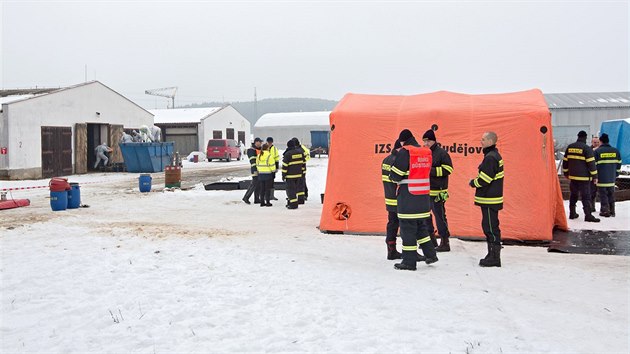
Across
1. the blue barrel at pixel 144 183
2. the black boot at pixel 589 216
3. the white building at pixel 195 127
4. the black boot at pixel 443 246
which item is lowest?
the black boot at pixel 443 246

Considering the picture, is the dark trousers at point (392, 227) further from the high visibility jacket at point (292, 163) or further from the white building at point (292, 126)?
the white building at point (292, 126)

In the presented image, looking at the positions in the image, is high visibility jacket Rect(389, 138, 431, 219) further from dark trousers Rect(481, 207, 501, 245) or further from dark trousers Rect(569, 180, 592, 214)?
dark trousers Rect(569, 180, 592, 214)

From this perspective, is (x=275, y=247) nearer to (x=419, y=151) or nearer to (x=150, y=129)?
(x=419, y=151)

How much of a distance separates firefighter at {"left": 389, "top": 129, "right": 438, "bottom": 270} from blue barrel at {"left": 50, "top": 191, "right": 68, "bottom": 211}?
9131mm

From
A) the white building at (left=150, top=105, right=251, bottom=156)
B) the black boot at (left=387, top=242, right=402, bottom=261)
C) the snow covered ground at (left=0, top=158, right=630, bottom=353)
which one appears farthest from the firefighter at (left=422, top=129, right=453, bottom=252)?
the white building at (left=150, top=105, right=251, bottom=156)

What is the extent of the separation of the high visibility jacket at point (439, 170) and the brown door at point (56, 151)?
65.5 ft

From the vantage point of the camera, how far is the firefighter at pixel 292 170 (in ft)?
43.0

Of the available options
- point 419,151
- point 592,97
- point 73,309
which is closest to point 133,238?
point 73,309

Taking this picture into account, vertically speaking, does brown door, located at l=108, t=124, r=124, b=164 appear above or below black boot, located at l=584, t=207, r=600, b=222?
above

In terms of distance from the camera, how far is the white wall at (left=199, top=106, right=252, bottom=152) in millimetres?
43250

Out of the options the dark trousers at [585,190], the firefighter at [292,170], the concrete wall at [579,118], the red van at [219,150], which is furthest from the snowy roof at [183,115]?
the dark trousers at [585,190]

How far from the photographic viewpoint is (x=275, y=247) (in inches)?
330

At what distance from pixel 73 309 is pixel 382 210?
585cm

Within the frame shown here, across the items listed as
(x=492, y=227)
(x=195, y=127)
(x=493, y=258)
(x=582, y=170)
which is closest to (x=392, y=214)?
(x=492, y=227)
